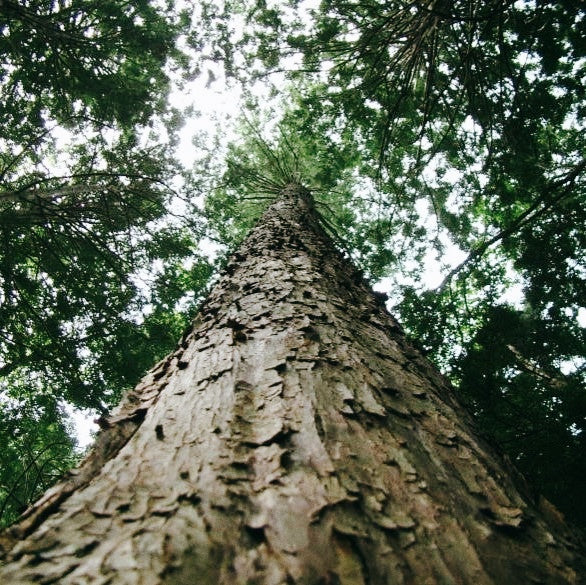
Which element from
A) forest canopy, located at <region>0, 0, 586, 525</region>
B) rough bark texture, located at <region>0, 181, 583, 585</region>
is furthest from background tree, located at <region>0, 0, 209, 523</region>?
rough bark texture, located at <region>0, 181, 583, 585</region>

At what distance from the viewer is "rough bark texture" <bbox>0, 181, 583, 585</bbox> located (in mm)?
631

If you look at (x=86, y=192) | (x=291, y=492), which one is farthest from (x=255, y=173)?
(x=291, y=492)

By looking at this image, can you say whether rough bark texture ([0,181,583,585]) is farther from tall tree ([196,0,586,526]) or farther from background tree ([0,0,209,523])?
background tree ([0,0,209,523])

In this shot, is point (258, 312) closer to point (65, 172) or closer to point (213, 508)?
point (213, 508)

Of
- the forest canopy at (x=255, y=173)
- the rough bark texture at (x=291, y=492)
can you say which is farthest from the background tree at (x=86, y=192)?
the rough bark texture at (x=291, y=492)

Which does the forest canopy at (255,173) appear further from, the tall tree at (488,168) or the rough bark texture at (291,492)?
the rough bark texture at (291,492)

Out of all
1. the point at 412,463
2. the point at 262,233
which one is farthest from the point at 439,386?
the point at 262,233

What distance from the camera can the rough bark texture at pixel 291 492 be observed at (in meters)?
0.63

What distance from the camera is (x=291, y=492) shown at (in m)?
0.75

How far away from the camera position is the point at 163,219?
7.66 m

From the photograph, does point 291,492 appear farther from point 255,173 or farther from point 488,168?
point 255,173

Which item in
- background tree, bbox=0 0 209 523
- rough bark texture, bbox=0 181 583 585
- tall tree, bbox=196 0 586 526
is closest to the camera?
rough bark texture, bbox=0 181 583 585

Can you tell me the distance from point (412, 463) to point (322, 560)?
1.22 feet

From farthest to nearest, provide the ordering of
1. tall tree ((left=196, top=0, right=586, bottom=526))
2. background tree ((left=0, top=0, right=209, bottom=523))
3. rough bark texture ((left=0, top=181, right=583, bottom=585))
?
background tree ((left=0, top=0, right=209, bottom=523)) → tall tree ((left=196, top=0, right=586, bottom=526)) → rough bark texture ((left=0, top=181, right=583, bottom=585))
